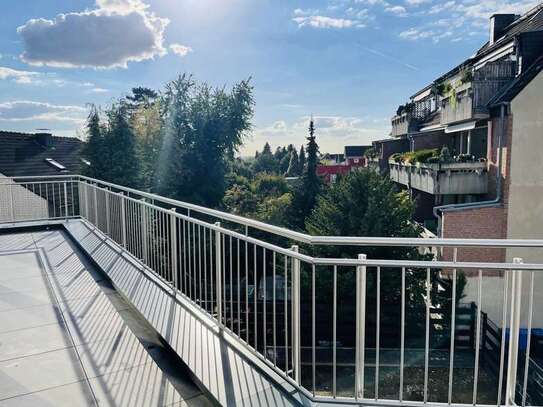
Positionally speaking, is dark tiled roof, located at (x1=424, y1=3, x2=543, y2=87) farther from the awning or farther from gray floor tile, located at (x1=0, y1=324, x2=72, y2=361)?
gray floor tile, located at (x1=0, y1=324, x2=72, y2=361)

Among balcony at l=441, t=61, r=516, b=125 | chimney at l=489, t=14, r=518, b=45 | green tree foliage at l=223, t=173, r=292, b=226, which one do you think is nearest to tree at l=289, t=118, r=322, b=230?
green tree foliage at l=223, t=173, r=292, b=226

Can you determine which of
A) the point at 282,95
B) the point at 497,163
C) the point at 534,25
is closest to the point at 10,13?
the point at 497,163

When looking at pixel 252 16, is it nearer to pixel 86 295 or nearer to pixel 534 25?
pixel 86 295

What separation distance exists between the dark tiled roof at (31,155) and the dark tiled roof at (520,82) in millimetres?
20821

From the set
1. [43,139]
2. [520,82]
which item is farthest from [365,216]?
[43,139]

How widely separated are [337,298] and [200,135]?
1851 cm

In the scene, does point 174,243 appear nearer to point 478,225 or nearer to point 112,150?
point 478,225

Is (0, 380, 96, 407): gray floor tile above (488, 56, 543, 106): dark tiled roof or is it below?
below

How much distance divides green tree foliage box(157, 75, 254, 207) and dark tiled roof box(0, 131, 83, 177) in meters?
5.46

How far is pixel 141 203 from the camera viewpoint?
182 inches

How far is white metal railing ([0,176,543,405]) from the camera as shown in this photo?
212cm

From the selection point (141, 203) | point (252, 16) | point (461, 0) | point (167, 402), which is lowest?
point (167, 402)

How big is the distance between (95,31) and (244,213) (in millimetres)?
14003

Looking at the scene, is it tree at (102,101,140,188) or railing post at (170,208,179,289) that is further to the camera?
tree at (102,101,140,188)
